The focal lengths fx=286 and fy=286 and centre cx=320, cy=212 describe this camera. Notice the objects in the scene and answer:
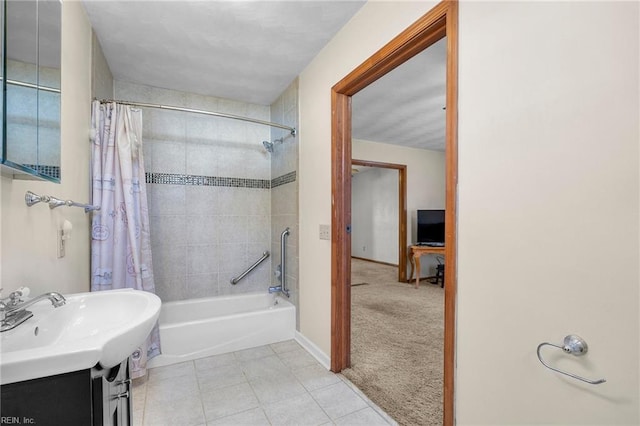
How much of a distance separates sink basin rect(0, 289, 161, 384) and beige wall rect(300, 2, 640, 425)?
1183mm

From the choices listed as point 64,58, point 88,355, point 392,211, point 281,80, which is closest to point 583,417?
point 88,355

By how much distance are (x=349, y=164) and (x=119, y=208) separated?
164 cm

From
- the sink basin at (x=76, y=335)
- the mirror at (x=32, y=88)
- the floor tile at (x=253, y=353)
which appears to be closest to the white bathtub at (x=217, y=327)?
the floor tile at (x=253, y=353)

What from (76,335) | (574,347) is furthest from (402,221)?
(76,335)

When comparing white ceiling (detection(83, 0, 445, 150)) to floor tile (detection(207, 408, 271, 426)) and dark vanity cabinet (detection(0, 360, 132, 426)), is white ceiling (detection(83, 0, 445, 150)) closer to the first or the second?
dark vanity cabinet (detection(0, 360, 132, 426))

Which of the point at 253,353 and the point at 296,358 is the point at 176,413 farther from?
the point at 296,358

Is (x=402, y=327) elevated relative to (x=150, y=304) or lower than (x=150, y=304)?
lower

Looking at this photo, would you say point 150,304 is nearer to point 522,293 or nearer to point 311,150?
point 522,293

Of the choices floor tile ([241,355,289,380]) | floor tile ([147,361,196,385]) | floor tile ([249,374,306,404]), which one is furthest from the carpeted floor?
floor tile ([147,361,196,385])

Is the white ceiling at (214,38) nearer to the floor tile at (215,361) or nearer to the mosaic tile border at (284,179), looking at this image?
the mosaic tile border at (284,179)

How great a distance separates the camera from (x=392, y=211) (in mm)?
6492

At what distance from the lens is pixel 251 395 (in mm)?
1798

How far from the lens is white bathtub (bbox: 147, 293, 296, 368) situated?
2.23m

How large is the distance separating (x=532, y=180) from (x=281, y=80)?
231cm
